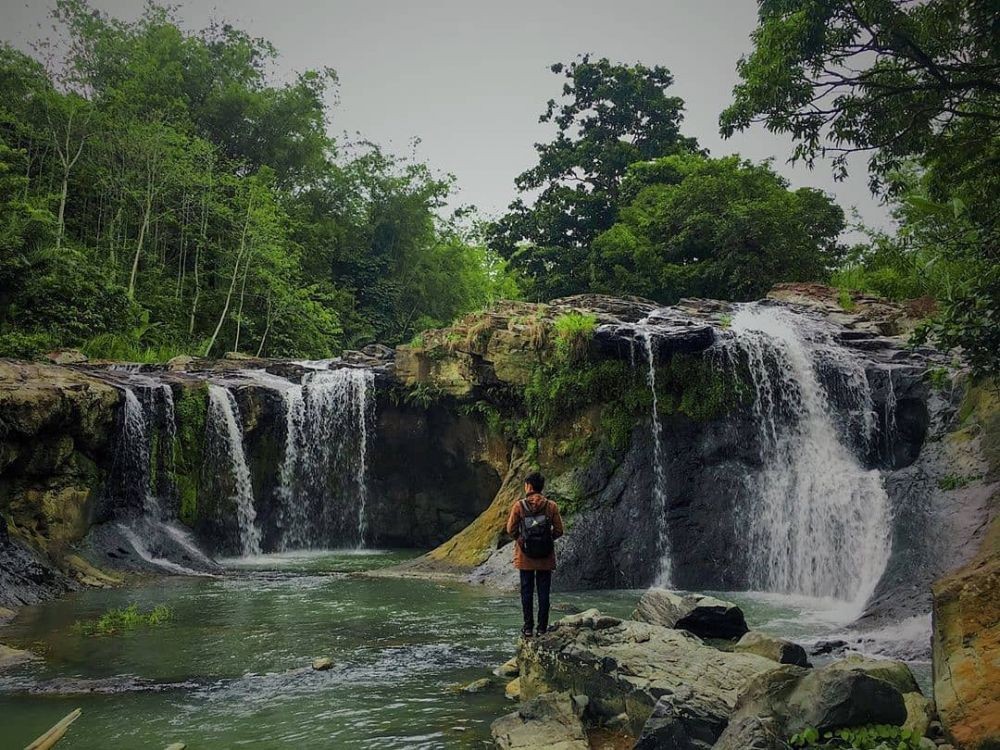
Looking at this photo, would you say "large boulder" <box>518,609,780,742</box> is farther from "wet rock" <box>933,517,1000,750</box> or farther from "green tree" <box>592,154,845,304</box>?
"green tree" <box>592,154,845,304</box>

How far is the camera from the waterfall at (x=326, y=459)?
2117 centimetres

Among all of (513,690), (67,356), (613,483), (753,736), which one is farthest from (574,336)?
(67,356)

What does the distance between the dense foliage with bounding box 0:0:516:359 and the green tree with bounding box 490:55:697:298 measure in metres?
9.72

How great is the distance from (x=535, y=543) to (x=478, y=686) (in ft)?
4.83

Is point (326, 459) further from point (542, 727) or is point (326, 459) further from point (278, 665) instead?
point (542, 727)

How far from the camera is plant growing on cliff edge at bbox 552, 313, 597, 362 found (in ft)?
52.7

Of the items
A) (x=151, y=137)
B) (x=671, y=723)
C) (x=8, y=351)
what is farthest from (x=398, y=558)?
(x=151, y=137)

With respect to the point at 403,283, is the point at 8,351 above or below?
below

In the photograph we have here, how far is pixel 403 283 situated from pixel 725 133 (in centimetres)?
3318

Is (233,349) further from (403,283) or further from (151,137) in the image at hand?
(403,283)

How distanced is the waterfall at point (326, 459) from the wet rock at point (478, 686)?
576 inches

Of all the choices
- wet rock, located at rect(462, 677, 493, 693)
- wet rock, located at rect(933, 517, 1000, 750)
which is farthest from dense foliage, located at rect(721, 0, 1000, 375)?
wet rock, located at rect(462, 677, 493, 693)

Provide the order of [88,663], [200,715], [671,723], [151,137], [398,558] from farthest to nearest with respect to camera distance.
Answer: [151,137]
[398,558]
[88,663]
[200,715]
[671,723]

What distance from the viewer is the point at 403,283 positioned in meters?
42.7
